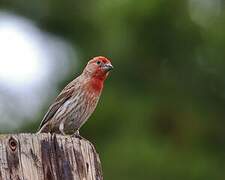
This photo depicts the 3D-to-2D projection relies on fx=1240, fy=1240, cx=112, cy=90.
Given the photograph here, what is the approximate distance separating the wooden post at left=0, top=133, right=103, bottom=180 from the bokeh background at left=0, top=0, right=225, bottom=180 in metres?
11.5

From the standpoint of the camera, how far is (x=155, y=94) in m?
23.5

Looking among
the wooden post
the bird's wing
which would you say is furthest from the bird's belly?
the wooden post

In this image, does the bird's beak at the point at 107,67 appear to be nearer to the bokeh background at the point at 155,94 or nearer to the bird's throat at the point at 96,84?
the bird's throat at the point at 96,84

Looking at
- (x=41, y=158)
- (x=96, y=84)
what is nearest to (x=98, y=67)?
(x=96, y=84)

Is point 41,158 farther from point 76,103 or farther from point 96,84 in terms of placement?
point 96,84

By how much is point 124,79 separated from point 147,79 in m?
0.46

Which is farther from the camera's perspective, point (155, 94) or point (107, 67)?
point (155, 94)

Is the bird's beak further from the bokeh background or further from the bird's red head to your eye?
the bokeh background

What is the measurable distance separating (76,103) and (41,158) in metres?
3.94

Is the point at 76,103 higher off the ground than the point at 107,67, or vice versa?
the point at 107,67

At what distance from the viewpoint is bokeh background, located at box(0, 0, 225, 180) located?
2186cm

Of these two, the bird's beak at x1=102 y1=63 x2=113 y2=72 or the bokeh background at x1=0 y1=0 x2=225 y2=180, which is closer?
the bird's beak at x1=102 y1=63 x2=113 y2=72

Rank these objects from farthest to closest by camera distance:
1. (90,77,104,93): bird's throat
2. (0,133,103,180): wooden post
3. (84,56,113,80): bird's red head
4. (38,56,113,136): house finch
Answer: (84,56,113,80): bird's red head → (90,77,104,93): bird's throat → (38,56,113,136): house finch → (0,133,103,180): wooden post

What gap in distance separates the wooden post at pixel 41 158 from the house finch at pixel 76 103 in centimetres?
326
